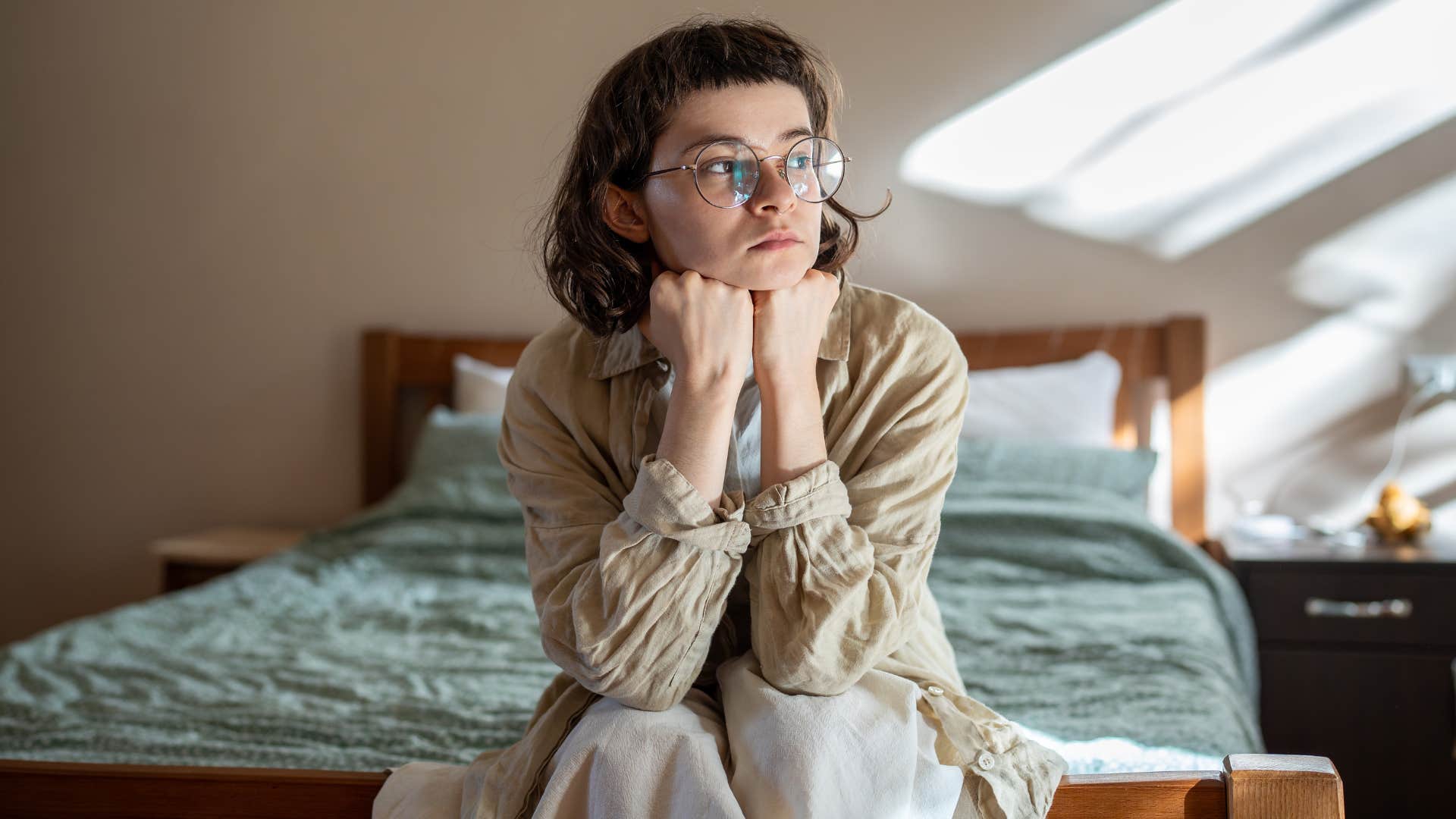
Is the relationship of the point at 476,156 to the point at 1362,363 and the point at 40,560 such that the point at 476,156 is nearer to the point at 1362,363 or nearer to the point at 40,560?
the point at 40,560

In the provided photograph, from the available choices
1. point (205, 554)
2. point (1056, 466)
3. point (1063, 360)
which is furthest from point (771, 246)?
point (205, 554)

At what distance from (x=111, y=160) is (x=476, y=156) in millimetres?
993

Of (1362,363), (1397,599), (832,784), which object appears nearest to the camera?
(832,784)

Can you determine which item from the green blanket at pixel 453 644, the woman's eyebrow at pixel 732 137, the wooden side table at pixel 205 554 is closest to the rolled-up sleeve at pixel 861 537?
the woman's eyebrow at pixel 732 137

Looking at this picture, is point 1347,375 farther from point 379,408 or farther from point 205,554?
point 205,554

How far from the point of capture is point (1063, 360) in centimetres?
277

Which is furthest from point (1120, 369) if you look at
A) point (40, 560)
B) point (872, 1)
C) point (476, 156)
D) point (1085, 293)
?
point (40, 560)

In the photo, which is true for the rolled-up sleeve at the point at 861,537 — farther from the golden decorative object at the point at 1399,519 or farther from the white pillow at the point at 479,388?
the white pillow at the point at 479,388

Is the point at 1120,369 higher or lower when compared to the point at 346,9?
lower

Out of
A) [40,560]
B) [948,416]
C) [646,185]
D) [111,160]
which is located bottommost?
[40,560]

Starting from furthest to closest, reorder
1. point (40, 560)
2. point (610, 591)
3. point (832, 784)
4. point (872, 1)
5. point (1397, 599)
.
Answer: point (40, 560) → point (872, 1) → point (1397, 599) → point (610, 591) → point (832, 784)

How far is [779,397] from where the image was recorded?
1137mm

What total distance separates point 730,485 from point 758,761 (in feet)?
0.99

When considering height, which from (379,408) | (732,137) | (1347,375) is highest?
(732,137)
